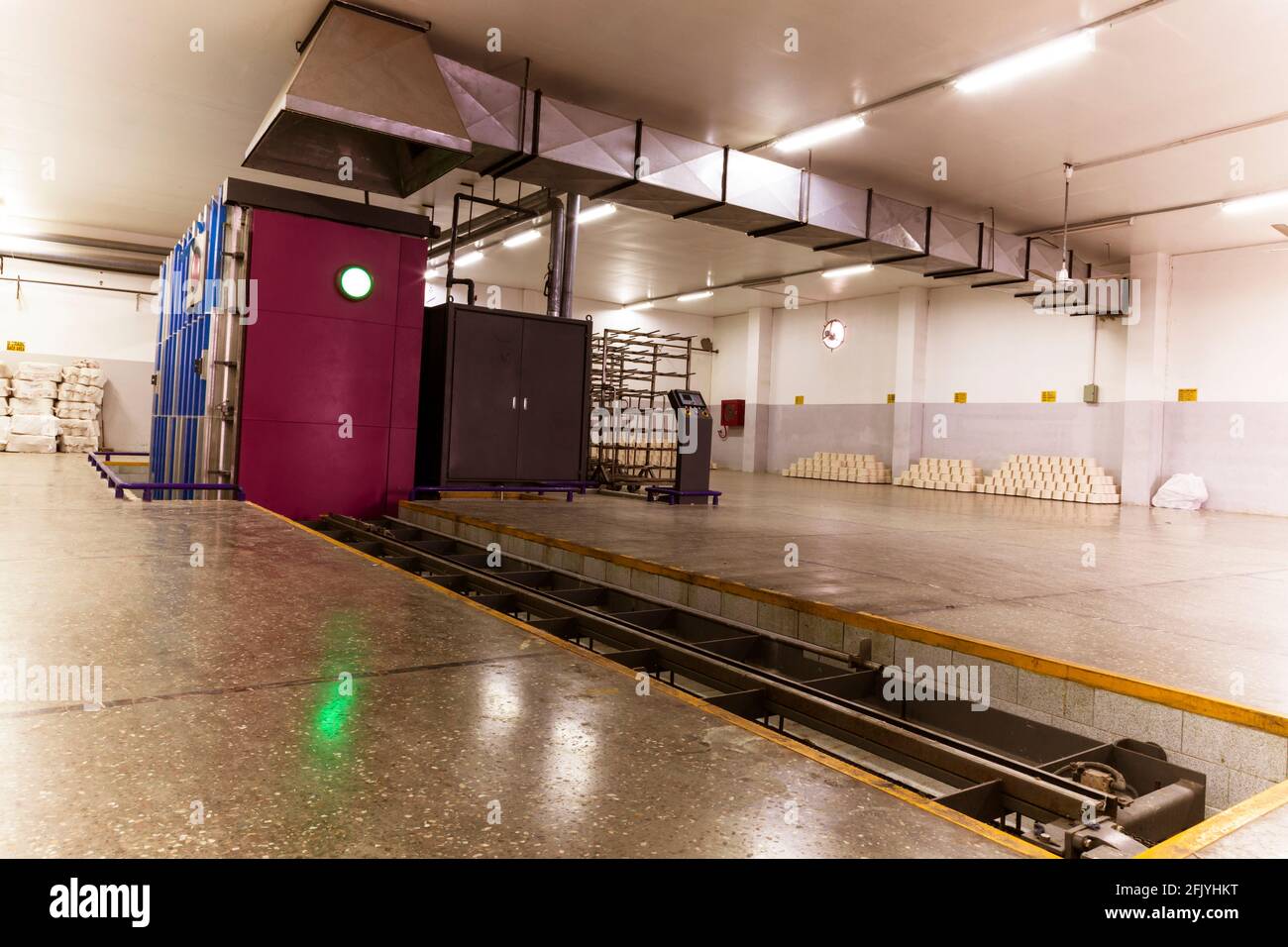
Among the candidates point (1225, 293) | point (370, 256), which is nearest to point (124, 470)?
point (370, 256)

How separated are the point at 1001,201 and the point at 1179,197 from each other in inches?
92.9

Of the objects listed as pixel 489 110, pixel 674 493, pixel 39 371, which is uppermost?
pixel 489 110

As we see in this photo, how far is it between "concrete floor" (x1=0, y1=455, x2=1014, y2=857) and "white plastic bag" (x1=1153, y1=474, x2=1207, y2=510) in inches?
567

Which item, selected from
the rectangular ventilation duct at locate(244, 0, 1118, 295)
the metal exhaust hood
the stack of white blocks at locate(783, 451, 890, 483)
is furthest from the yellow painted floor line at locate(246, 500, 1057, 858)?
the stack of white blocks at locate(783, 451, 890, 483)

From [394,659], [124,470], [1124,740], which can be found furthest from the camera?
[124,470]

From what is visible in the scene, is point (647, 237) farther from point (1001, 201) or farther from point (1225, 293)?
point (1225, 293)

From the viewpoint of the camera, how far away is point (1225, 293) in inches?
540

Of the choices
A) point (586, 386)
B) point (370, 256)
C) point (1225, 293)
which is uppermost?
point (1225, 293)

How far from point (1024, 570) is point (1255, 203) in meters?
9.46

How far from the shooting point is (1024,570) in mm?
5711

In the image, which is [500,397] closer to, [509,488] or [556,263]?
[509,488]

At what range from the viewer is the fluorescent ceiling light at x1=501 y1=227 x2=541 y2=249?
14.8 m

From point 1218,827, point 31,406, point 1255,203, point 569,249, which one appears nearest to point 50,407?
point 31,406
